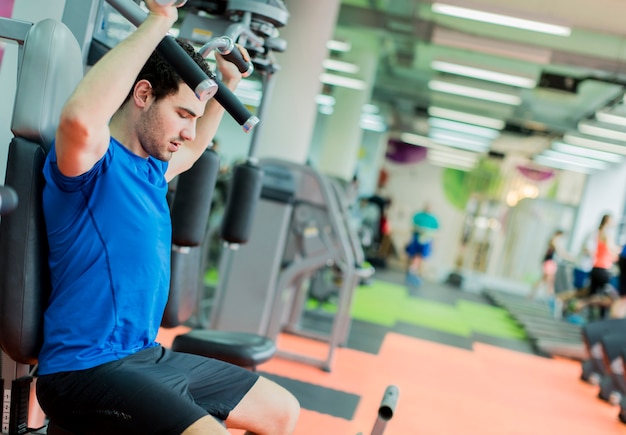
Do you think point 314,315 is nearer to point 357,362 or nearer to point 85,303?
point 357,362

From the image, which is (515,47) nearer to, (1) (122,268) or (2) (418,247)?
(2) (418,247)

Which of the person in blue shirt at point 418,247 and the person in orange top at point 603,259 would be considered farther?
the person in blue shirt at point 418,247

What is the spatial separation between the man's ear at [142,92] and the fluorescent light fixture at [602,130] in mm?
11967

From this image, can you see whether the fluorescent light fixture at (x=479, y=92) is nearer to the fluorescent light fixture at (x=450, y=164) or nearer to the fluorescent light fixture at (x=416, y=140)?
the fluorescent light fixture at (x=416, y=140)

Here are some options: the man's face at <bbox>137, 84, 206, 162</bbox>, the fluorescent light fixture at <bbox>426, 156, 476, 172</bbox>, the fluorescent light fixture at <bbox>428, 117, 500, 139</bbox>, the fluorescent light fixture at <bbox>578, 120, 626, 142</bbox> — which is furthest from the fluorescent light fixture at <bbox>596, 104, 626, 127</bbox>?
the man's face at <bbox>137, 84, 206, 162</bbox>

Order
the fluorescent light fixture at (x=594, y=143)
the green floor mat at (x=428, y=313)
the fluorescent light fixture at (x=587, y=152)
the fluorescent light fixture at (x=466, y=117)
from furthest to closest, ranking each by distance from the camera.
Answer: the fluorescent light fixture at (x=587, y=152), the fluorescent light fixture at (x=466, y=117), the fluorescent light fixture at (x=594, y=143), the green floor mat at (x=428, y=313)

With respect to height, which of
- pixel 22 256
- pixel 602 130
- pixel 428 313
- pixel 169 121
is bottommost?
pixel 428 313

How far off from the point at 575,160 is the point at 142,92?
16.1 metres

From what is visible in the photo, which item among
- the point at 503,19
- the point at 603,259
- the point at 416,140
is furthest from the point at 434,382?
the point at 416,140

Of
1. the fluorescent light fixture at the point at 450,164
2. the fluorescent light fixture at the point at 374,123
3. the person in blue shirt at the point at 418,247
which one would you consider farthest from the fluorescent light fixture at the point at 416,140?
the person in blue shirt at the point at 418,247

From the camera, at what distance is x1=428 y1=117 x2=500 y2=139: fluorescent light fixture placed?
48.9 feet

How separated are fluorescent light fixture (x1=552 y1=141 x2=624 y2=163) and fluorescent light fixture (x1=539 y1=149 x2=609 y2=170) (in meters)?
0.42

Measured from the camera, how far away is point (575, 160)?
53.6 ft

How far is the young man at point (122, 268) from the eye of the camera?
4.45ft
